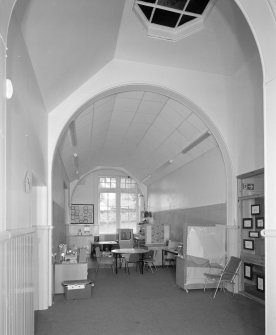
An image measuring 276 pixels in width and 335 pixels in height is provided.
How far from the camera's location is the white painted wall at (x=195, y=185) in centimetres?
875

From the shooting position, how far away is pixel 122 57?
712cm

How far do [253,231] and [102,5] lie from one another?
5.26 metres

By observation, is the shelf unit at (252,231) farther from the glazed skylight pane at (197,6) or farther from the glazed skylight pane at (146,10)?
the glazed skylight pane at (146,10)

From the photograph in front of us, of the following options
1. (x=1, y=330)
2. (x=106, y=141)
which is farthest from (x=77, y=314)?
(x=106, y=141)

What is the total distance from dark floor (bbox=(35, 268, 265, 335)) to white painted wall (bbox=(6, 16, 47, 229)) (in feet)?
7.42

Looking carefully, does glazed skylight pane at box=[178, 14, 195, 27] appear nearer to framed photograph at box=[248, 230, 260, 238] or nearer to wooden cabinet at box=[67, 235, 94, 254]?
framed photograph at box=[248, 230, 260, 238]

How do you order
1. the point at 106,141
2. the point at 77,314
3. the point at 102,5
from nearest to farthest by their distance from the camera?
the point at 102,5 < the point at 77,314 < the point at 106,141

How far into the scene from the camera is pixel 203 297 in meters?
7.12

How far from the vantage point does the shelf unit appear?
686cm

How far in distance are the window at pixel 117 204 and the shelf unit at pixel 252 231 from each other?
36.7ft

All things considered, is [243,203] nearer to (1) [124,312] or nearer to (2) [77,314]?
(1) [124,312]

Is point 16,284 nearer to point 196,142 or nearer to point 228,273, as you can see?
point 228,273

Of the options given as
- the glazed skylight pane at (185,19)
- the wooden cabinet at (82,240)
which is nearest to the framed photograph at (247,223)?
the glazed skylight pane at (185,19)

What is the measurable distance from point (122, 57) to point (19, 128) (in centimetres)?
391
